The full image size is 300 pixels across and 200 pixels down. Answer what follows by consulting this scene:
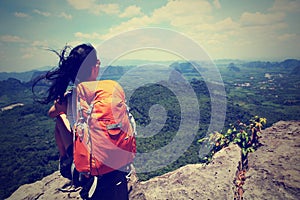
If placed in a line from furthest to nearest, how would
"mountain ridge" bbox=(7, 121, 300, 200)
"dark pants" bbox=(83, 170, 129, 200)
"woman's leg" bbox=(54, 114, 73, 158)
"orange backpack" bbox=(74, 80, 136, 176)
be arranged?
1. "mountain ridge" bbox=(7, 121, 300, 200)
2. "woman's leg" bbox=(54, 114, 73, 158)
3. "dark pants" bbox=(83, 170, 129, 200)
4. "orange backpack" bbox=(74, 80, 136, 176)

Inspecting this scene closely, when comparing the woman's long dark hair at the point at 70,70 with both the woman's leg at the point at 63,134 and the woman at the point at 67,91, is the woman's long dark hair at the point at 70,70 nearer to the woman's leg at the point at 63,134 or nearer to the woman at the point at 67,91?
the woman at the point at 67,91

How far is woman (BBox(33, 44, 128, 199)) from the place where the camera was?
2.40 m

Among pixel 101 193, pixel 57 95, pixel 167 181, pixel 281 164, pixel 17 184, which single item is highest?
pixel 57 95

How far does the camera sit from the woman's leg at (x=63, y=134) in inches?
98.0

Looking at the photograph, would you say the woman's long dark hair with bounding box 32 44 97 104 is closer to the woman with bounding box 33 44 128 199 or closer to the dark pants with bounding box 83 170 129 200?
the woman with bounding box 33 44 128 199

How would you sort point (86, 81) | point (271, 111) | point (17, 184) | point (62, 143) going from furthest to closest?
point (271, 111) → point (17, 184) → point (62, 143) → point (86, 81)

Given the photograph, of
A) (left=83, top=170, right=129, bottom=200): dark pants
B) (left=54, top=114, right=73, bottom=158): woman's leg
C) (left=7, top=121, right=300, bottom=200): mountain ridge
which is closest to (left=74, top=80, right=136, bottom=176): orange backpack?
(left=83, top=170, right=129, bottom=200): dark pants

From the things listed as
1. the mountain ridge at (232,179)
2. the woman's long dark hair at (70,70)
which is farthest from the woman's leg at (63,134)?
the mountain ridge at (232,179)

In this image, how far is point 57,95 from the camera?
8.43 feet

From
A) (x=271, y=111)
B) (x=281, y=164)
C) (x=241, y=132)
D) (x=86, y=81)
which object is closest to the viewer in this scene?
(x=86, y=81)

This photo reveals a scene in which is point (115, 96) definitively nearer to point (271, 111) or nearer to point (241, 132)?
point (241, 132)

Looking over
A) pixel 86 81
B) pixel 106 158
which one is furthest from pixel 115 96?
pixel 106 158

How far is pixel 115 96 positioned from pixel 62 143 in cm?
97

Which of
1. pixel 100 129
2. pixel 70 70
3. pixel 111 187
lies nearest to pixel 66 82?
pixel 70 70
